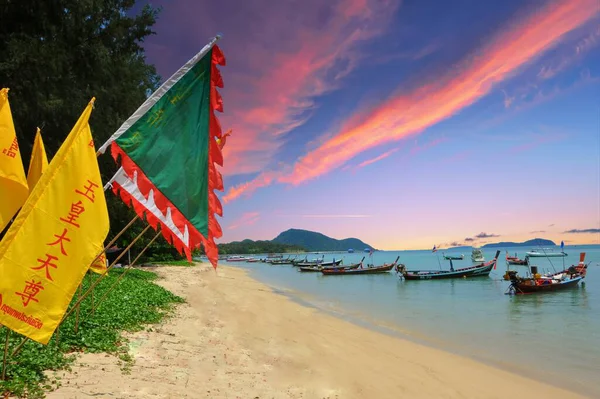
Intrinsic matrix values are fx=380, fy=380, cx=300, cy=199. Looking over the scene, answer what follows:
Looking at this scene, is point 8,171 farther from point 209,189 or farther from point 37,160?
point 209,189

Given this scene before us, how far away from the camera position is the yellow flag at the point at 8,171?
19.9 ft

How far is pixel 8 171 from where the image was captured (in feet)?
20.1

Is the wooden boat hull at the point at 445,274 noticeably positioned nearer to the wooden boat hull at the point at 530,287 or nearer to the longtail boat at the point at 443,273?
the longtail boat at the point at 443,273

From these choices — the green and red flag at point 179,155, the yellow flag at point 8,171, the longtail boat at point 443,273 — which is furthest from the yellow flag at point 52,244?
the longtail boat at point 443,273

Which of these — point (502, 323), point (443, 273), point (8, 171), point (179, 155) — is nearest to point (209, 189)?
point (179, 155)

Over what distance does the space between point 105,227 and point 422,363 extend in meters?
10.1

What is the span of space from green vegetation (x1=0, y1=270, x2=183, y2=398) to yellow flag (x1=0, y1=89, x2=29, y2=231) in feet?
7.19

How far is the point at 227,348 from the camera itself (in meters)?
9.66

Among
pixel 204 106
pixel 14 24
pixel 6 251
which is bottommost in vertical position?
pixel 6 251

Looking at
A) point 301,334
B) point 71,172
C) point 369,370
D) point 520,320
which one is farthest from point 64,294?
point 520,320

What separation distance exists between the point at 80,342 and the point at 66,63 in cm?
1280

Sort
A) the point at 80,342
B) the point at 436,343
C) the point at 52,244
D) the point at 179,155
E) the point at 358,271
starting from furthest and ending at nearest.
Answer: the point at 358,271 → the point at 436,343 → the point at 80,342 → the point at 179,155 → the point at 52,244

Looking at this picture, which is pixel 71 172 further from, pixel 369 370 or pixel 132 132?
pixel 369 370

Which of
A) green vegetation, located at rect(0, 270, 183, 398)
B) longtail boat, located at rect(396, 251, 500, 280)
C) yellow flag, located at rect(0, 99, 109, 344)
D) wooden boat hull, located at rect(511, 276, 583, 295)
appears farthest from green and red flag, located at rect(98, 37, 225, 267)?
longtail boat, located at rect(396, 251, 500, 280)
